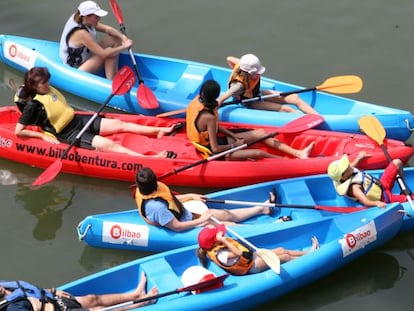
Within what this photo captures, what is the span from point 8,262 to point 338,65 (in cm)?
477

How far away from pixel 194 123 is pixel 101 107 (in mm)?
1241

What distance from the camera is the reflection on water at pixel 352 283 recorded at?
6383 mm

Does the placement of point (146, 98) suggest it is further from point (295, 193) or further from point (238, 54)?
point (295, 193)

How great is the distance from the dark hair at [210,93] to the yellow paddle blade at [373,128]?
5.05ft

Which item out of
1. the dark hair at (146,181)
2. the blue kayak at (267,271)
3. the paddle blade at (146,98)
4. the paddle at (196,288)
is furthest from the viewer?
the paddle blade at (146,98)

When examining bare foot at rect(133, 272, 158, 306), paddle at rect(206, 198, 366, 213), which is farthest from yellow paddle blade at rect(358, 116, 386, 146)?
bare foot at rect(133, 272, 158, 306)

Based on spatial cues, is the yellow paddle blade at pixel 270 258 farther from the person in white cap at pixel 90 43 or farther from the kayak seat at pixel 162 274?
the person in white cap at pixel 90 43

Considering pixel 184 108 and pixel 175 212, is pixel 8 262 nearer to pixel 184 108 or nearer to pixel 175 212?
pixel 175 212

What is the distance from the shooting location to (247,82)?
8039 millimetres

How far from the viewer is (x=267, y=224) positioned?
6.70 metres

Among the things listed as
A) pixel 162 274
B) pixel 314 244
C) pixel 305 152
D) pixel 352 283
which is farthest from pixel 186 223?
pixel 305 152

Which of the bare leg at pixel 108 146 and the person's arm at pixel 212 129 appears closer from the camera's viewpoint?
the person's arm at pixel 212 129

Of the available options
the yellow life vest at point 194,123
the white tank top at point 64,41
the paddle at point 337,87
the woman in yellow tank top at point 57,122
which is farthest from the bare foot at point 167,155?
the white tank top at point 64,41

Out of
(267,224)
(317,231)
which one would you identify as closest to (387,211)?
(317,231)
